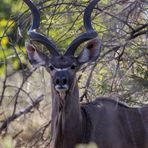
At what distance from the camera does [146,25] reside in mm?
5559

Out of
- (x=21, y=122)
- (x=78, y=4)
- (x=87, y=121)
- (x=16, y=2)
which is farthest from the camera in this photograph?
(x=21, y=122)

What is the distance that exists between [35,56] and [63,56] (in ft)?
1.17

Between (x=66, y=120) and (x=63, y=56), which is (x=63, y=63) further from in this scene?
(x=66, y=120)

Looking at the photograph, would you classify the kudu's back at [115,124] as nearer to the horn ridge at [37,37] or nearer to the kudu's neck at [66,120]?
the kudu's neck at [66,120]

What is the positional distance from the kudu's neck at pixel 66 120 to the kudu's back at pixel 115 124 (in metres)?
0.13

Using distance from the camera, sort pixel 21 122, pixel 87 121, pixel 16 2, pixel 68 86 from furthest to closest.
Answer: pixel 21 122
pixel 16 2
pixel 87 121
pixel 68 86

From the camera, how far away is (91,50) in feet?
15.4

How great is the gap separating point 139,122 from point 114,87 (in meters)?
0.81

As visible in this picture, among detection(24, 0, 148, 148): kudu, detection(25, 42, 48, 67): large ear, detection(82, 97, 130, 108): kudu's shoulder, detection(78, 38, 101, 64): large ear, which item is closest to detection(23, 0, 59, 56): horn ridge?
detection(24, 0, 148, 148): kudu

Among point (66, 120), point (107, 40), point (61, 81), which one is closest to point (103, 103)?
point (66, 120)

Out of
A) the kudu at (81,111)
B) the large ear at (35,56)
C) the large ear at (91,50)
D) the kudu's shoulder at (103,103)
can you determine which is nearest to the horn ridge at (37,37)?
the kudu at (81,111)

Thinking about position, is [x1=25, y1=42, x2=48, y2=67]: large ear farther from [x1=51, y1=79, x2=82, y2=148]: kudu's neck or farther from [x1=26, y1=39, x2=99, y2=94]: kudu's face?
[x1=51, y1=79, x2=82, y2=148]: kudu's neck

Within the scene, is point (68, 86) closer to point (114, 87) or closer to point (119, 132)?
point (119, 132)

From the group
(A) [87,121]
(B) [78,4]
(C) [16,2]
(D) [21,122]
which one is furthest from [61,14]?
(D) [21,122]
